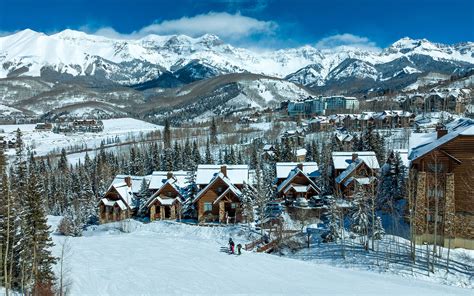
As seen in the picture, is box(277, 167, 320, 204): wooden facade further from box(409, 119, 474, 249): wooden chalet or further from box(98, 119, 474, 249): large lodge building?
box(409, 119, 474, 249): wooden chalet

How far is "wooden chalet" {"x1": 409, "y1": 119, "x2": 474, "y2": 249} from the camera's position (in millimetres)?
35562

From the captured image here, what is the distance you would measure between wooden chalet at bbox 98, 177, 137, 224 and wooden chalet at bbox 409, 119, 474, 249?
37.3m

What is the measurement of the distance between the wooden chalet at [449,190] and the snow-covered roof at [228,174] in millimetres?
23345

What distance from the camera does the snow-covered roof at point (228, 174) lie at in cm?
5475

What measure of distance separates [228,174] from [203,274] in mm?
24889

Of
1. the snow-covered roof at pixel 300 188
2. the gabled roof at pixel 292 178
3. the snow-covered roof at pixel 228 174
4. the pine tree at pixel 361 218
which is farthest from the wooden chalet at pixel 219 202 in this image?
the pine tree at pixel 361 218

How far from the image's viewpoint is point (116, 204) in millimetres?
56688

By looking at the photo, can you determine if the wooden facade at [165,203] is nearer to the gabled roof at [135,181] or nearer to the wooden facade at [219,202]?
the wooden facade at [219,202]

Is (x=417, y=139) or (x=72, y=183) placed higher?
(x=417, y=139)

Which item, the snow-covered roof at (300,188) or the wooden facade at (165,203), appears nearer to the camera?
the wooden facade at (165,203)

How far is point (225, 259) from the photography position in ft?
116

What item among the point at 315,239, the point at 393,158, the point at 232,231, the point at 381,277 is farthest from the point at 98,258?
the point at 393,158

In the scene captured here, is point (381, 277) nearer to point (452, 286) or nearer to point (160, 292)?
point (452, 286)

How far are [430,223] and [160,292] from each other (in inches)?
991
